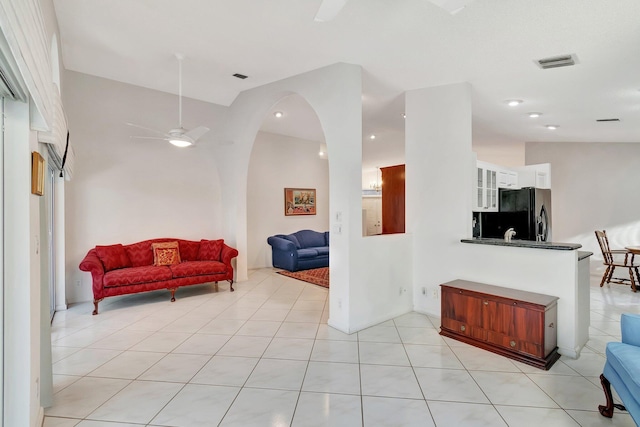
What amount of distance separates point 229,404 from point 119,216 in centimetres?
401

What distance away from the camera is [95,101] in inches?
191

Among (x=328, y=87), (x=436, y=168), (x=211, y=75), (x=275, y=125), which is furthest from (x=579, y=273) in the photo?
(x=275, y=125)

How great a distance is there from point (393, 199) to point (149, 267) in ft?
13.7

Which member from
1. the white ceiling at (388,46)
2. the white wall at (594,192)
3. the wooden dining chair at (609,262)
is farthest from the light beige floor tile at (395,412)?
the white wall at (594,192)

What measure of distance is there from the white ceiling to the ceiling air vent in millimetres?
72

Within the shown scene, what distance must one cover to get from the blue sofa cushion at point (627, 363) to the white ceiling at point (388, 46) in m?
2.42

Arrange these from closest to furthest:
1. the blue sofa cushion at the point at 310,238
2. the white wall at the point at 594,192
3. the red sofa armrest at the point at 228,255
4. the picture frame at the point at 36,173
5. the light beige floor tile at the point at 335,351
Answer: the picture frame at the point at 36,173, the light beige floor tile at the point at 335,351, the red sofa armrest at the point at 228,255, the white wall at the point at 594,192, the blue sofa cushion at the point at 310,238

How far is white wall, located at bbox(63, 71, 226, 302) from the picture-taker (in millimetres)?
4746

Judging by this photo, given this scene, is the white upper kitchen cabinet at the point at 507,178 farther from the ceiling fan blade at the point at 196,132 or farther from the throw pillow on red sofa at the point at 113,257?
the throw pillow on red sofa at the point at 113,257

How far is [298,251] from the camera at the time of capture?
7086 millimetres

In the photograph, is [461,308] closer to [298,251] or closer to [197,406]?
[197,406]

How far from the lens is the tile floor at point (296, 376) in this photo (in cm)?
215

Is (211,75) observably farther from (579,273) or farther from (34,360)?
(579,273)

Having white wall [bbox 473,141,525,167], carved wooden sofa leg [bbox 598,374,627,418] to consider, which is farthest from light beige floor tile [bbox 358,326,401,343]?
white wall [bbox 473,141,525,167]
